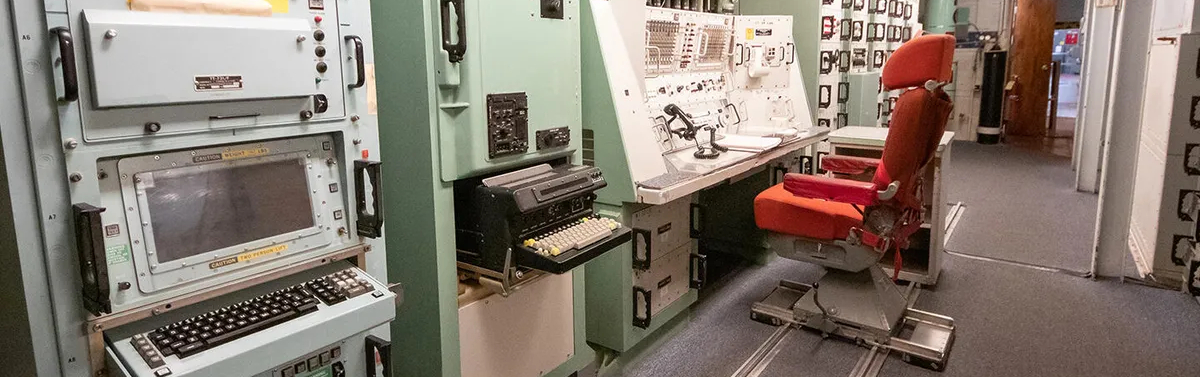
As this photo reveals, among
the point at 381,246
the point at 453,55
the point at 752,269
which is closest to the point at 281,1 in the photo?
the point at 453,55

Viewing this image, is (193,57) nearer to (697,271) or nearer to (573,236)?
(573,236)

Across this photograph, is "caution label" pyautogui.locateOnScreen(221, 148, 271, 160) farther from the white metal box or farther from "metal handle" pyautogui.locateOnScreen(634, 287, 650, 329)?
"metal handle" pyautogui.locateOnScreen(634, 287, 650, 329)

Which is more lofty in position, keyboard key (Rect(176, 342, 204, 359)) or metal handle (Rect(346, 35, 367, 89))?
metal handle (Rect(346, 35, 367, 89))

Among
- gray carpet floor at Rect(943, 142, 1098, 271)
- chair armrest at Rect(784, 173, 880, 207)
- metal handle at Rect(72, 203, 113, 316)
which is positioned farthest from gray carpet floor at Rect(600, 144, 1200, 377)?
metal handle at Rect(72, 203, 113, 316)

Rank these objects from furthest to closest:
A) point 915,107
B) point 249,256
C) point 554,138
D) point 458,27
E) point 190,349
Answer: point 915,107 → point 554,138 → point 458,27 → point 249,256 → point 190,349

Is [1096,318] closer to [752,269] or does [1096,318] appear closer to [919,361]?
[919,361]

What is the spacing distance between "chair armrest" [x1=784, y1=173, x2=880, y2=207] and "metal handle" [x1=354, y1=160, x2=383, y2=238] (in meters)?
1.76

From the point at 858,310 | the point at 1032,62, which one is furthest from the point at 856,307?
the point at 1032,62

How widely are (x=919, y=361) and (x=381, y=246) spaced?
2.30m

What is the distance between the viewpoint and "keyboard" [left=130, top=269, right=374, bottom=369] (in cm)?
141

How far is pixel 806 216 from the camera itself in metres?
3.13

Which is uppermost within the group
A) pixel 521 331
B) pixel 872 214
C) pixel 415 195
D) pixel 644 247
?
pixel 415 195

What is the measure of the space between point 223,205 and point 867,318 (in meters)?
2.67

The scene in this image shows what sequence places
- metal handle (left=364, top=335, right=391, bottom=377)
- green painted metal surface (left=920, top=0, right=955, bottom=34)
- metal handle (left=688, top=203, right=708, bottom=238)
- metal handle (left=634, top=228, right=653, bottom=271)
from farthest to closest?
green painted metal surface (left=920, top=0, right=955, bottom=34), metal handle (left=688, top=203, right=708, bottom=238), metal handle (left=634, top=228, right=653, bottom=271), metal handle (left=364, top=335, right=391, bottom=377)
